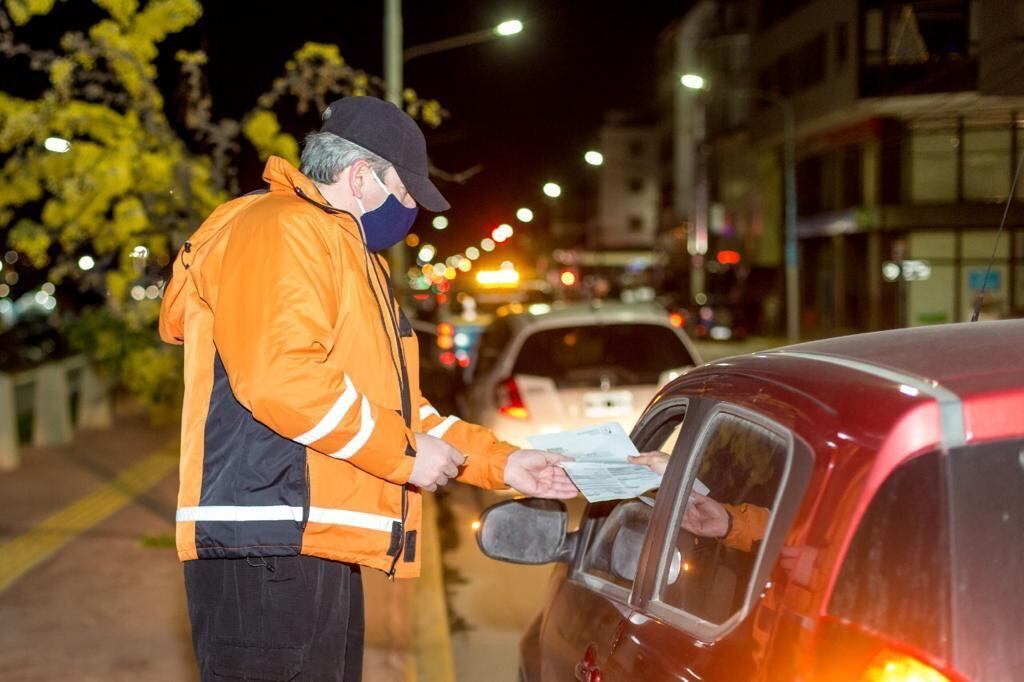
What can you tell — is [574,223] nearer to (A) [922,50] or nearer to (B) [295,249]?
(A) [922,50]

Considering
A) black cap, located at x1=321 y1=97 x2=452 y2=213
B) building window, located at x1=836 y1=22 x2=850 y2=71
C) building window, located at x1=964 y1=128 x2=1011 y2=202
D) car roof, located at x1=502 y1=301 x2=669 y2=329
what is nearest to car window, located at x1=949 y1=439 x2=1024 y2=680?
black cap, located at x1=321 y1=97 x2=452 y2=213

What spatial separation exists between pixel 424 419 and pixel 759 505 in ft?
4.19

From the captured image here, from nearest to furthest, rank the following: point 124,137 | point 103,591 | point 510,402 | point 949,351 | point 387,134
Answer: point 949,351, point 387,134, point 103,591, point 510,402, point 124,137

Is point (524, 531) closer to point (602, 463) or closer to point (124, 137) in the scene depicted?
point (602, 463)

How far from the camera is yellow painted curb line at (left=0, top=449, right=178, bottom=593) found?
8.52 m

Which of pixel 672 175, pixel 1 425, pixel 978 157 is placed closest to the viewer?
pixel 1 425

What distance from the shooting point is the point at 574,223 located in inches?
3952

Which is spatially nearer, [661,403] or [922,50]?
[661,403]

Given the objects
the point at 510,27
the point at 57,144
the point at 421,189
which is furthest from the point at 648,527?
the point at 510,27

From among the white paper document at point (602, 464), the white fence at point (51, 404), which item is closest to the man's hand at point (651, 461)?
the white paper document at point (602, 464)

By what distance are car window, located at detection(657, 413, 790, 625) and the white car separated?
622 centimetres

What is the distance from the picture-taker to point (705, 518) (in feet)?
9.19

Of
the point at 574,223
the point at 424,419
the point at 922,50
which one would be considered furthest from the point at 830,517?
the point at 574,223

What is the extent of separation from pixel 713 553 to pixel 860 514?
2.96 feet
